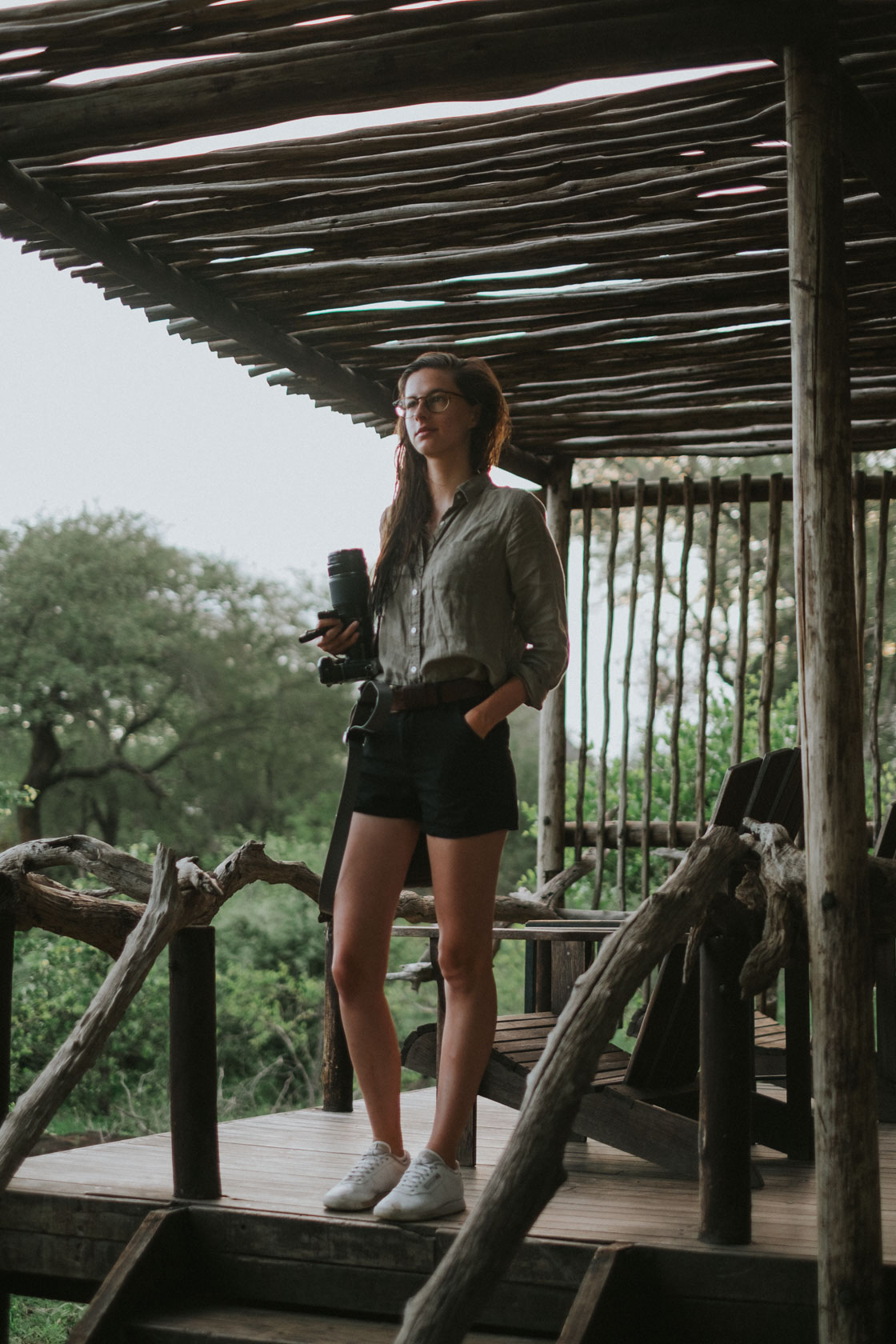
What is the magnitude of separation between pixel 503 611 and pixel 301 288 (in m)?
1.86

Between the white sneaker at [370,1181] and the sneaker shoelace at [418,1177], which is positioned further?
the white sneaker at [370,1181]

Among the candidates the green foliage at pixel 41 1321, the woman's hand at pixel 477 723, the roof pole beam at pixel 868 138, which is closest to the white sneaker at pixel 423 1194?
the woman's hand at pixel 477 723

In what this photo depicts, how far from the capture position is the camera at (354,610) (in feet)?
9.50

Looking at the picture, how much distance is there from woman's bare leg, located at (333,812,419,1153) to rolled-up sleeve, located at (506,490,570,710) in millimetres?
433

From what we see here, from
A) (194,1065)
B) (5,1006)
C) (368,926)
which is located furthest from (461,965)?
(5,1006)

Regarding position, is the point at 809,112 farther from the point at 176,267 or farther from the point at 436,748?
the point at 176,267

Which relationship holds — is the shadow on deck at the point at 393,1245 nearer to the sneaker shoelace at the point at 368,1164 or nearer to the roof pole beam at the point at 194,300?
the sneaker shoelace at the point at 368,1164

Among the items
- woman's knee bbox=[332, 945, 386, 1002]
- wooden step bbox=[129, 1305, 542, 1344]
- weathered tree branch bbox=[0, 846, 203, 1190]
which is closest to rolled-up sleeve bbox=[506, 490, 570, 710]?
woman's knee bbox=[332, 945, 386, 1002]

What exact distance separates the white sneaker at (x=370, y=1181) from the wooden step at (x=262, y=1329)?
239 mm

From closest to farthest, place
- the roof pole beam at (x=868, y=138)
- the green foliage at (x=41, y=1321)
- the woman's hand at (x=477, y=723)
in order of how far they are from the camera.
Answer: the woman's hand at (x=477, y=723)
the roof pole beam at (x=868, y=138)
the green foliage at (x=41, y=1321)

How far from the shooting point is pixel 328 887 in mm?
2994

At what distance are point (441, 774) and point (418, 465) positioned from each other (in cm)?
76

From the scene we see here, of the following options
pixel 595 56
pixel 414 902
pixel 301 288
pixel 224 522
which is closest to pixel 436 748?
pixel 595 56

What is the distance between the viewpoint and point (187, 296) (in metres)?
4.16
